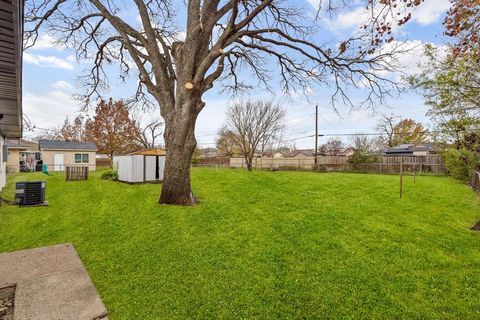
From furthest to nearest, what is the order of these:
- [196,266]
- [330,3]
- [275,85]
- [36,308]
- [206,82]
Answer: [275,85] < [206,82] < [330,3] < [196,266] < [36,308]

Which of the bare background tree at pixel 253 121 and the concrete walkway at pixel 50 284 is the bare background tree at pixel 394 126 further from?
the concrete walkway at pixel 50 284

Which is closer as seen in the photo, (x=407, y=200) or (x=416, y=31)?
(x=416, y=31)

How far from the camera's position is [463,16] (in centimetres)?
271

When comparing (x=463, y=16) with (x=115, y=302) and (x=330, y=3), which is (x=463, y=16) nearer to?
(x=330, y=3)

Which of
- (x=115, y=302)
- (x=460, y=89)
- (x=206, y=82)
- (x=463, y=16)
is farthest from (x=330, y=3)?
(x=115, y=302)

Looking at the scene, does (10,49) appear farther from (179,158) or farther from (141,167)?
(141,167)

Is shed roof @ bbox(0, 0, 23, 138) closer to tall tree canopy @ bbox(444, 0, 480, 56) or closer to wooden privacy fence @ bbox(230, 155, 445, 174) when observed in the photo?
tall tree canopy @ bbox(444, 0, 480, 56)

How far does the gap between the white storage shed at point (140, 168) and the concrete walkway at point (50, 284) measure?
7499 millimetres

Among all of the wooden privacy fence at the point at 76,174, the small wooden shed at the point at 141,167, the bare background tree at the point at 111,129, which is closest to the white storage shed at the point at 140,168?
the small wooden shed at the point at 141,167

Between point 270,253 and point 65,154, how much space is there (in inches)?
1079

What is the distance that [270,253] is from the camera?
4309mm

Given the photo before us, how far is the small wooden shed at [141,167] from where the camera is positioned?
12086 mm

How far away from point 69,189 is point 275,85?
371 inches

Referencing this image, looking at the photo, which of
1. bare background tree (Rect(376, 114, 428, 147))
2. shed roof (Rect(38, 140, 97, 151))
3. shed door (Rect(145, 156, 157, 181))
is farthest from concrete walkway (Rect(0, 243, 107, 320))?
bare background tree (Rect(376, 114, 428, 147))
